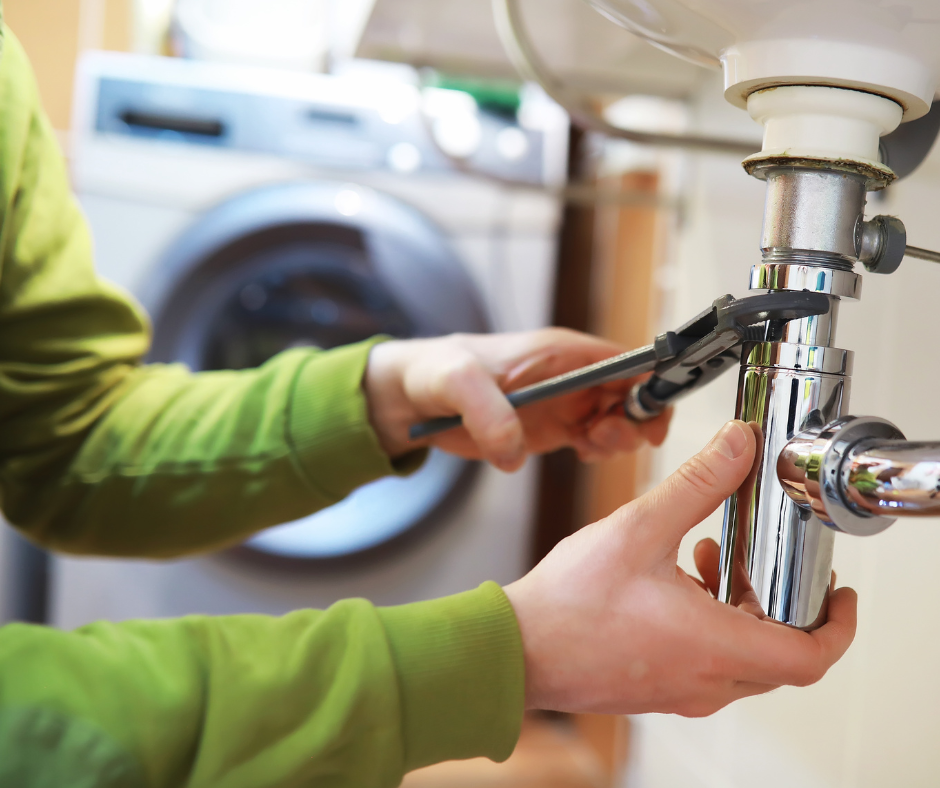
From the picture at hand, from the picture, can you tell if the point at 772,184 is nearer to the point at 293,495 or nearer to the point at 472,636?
the point at 472,636

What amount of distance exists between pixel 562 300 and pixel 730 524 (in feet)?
3.37

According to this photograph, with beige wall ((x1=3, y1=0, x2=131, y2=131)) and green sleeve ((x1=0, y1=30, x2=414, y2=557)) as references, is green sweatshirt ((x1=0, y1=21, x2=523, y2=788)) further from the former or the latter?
beige wall ((x1=3, y1=0, x2=131, y2=131))

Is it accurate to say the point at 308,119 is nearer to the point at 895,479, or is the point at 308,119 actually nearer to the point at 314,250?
the point at 314,250

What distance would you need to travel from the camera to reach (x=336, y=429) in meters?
0.59

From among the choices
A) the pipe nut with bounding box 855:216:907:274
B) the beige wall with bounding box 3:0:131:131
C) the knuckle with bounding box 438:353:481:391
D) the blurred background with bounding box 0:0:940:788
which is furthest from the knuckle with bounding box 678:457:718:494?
the beige wall with bounding box 3:0:131:131

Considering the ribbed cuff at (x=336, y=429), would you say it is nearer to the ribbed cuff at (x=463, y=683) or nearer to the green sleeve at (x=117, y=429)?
the green sleeve at (x=117, y=429)

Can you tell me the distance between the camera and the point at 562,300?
1.34 metres

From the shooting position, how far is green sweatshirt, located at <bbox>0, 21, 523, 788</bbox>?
13.3 inches

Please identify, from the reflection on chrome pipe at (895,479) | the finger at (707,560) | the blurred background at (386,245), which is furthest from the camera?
the blurred background at (386,245)

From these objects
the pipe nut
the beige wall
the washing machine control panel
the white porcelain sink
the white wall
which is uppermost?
the beige wall

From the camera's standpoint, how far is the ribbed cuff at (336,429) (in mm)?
590

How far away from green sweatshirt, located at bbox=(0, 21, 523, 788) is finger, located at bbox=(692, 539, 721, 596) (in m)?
0.10

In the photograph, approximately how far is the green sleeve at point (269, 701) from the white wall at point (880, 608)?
6.2 inches

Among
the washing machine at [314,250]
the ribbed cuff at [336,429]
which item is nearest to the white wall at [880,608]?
the ribbed cuff at [336,429]
